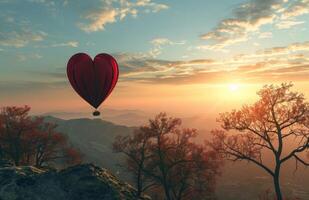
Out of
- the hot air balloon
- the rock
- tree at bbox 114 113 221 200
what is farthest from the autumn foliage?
the rock

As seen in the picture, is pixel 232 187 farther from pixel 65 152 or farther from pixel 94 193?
pixel 94 193

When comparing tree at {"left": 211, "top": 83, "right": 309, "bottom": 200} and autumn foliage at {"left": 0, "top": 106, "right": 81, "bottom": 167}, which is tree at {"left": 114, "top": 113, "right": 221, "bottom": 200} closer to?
tree at {"left": 211, "top": 83, "right": 309, "bottom": 200}

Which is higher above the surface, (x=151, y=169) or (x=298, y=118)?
(x=298, y=118)

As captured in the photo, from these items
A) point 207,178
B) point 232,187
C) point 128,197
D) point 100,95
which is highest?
point 100,95

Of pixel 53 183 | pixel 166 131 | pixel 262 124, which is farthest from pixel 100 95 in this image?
pixel 262 124

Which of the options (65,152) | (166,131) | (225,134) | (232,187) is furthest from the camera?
(232,187)

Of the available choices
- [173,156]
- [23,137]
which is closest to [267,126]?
[173,156]
